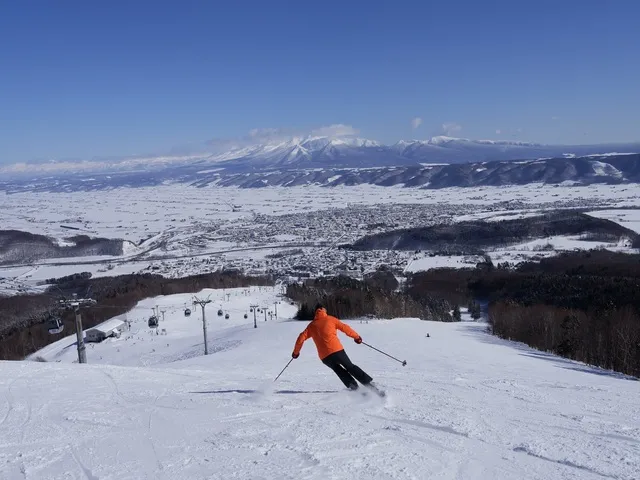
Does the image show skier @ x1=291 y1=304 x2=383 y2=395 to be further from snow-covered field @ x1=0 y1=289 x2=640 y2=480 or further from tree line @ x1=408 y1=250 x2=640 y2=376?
tree line @ x1=408 y1=250 x2=640 y2=376

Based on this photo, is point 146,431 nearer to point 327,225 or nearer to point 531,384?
point 531,384

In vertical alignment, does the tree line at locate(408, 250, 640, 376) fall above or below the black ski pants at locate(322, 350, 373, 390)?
below

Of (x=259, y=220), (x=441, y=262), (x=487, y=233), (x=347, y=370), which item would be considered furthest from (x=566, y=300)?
(x=259, y=220)

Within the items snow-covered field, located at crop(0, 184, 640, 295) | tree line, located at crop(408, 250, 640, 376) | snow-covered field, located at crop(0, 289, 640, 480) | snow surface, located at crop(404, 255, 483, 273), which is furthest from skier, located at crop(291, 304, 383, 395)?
snow-covered field, located at crop(0, 184, 640, 295)

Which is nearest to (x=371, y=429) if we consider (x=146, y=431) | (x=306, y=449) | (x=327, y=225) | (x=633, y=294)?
(x=306, y=449)

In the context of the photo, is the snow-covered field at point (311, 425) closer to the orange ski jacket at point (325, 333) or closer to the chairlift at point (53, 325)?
the orange ski jacket at point (325, 333)

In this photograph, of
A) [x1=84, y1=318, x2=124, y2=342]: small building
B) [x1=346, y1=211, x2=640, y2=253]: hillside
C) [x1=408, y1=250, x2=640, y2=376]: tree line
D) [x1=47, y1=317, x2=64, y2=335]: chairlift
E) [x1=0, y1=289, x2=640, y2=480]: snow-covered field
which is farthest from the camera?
[x1=346, y1=211, x2=640, y2=253]: hillside

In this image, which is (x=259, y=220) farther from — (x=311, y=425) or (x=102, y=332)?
(x=311, y=425)
